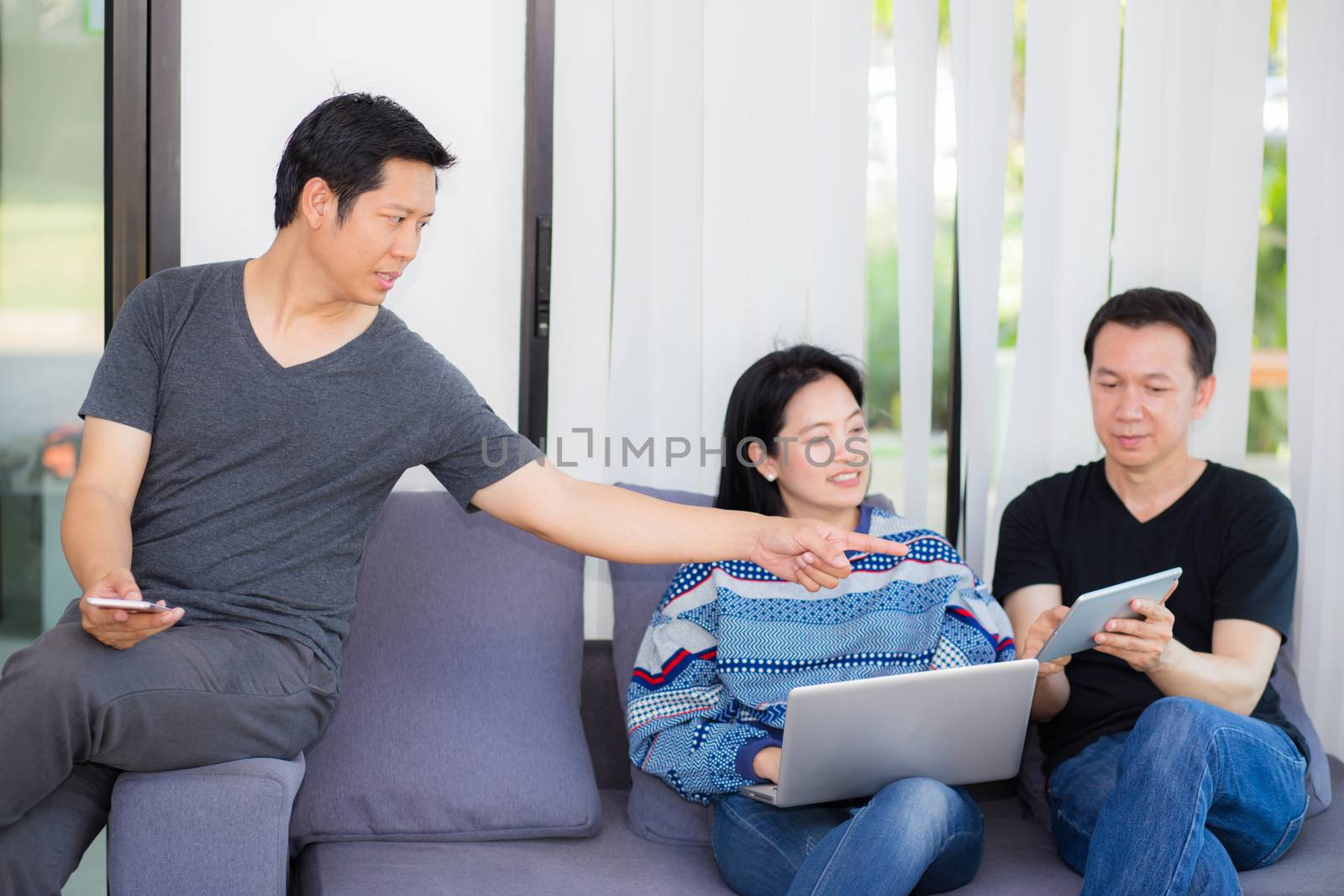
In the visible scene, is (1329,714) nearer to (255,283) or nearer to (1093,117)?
(1093,117)

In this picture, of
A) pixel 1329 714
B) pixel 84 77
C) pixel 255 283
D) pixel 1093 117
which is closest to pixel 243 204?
pixel 84 77

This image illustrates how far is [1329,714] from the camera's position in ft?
8.78

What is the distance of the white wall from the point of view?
239 cm

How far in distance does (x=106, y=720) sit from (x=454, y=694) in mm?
672

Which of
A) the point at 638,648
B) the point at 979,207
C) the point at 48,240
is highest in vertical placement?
the point at 979,207

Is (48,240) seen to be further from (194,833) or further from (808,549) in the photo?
(808,549)

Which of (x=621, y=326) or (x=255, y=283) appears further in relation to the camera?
(x=621, y=326)

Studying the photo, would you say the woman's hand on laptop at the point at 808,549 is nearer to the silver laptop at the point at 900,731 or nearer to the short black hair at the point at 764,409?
the silver laptop at the point at 900,731

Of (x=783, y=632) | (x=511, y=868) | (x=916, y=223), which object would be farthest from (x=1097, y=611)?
(x=916, y=223)

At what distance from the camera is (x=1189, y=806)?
65.7 inches

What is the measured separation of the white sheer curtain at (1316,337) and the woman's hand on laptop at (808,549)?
52.7 inches

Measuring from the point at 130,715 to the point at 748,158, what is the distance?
1573 mm

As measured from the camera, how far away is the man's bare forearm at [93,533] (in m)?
1.64

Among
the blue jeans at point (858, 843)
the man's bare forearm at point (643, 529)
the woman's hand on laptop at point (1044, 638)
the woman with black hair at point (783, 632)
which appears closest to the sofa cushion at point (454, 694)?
the woman with black hair at point (783, 632)
